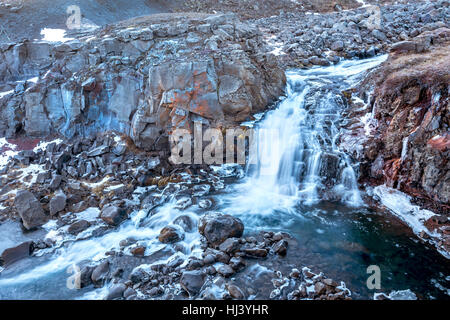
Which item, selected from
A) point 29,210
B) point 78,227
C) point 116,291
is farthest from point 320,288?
point 29,210

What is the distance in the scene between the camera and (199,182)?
10.1 m

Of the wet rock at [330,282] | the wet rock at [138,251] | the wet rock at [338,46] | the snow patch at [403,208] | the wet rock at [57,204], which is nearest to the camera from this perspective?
the wet rock at [330,282]

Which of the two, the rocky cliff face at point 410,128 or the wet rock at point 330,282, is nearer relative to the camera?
the wet rock at point 330,282

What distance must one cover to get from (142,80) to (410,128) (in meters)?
9.69

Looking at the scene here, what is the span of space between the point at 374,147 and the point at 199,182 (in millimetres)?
5807

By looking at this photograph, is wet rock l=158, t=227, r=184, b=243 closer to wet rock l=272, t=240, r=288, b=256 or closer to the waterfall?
the waterfall

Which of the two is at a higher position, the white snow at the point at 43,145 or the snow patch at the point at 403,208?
the white snow at the point at 43,145

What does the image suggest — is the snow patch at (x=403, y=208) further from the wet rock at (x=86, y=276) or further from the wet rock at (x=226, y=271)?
the wet rock at (x=86, y=276)

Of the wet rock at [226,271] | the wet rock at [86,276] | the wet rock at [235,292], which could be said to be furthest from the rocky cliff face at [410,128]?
the wet rock at [86,276]

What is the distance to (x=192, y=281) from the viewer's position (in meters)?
6.10

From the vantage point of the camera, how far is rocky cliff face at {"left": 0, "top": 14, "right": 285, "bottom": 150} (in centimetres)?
1081

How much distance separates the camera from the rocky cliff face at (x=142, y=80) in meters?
10.8

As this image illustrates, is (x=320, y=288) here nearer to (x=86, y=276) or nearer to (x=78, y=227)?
(x=86, y=276)

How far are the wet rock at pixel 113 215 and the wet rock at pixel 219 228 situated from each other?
2590mm
